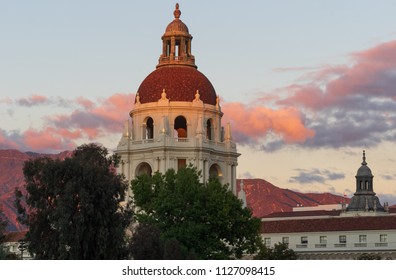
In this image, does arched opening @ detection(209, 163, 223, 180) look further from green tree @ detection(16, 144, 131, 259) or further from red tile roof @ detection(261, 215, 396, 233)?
green tree @ detection(16, 144, 131, 259)

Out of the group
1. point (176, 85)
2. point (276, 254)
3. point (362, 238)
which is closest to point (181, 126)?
point (176, 85)

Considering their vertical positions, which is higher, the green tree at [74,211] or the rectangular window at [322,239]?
the rectangular window at [322,239]

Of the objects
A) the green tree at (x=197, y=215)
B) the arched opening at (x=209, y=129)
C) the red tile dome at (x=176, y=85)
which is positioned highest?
the red tile dome at (x=176, y=85)

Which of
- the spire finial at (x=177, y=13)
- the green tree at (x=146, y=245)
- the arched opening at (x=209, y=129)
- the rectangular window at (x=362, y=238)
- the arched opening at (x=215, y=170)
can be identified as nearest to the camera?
the green tree at (x=146, y=245)

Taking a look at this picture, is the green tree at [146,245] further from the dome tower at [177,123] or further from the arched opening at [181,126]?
the arched opening at [181,126]

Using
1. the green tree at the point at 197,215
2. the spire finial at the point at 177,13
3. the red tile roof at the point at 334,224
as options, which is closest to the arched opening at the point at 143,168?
the red tile roof at the point at 334,224

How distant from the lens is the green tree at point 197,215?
128875mm

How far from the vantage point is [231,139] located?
180m

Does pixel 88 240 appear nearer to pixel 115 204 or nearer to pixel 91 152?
pixel 115 204

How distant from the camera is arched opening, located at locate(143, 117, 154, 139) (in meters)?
178

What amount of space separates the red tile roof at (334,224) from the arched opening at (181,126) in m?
19.0

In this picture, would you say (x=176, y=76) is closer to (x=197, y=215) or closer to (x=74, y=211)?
(x=197, y=215)

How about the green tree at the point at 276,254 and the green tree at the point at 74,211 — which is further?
the green tree at the point at 276,254

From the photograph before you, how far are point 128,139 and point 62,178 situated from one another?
83.4 metres
